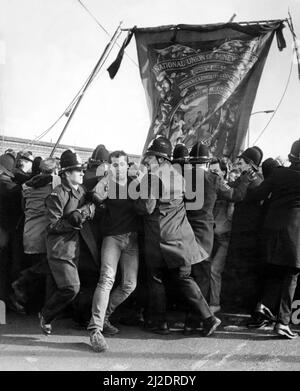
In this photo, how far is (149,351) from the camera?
13.0 ft

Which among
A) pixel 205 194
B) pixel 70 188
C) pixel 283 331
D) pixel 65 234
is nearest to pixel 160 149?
pixel 205 194

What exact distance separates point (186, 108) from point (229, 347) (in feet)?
16.3

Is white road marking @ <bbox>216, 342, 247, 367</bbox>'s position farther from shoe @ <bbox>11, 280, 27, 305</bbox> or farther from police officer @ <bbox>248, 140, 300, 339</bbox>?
shoe @ <bbox>11, 280, 27, 305</bbox>

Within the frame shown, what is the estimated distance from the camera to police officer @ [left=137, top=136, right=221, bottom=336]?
4.21 meters

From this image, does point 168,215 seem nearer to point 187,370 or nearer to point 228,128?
point 187,370

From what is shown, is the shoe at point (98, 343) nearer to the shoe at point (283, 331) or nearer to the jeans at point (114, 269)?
the jeans at point (114, 269)

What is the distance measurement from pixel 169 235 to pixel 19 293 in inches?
81.5

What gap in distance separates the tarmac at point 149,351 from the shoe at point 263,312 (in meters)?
0.15

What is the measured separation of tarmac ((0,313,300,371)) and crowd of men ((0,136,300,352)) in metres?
0.14

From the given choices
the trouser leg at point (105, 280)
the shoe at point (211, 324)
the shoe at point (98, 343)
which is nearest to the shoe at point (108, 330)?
the trouser leg at point (105, 280)

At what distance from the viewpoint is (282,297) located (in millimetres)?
4234

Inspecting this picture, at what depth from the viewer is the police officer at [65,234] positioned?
417cm

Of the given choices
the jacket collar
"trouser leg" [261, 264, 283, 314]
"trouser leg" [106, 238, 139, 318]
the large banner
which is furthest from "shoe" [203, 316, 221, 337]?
the large banner

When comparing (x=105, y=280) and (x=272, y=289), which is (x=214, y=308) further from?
(x=105, y=280)
